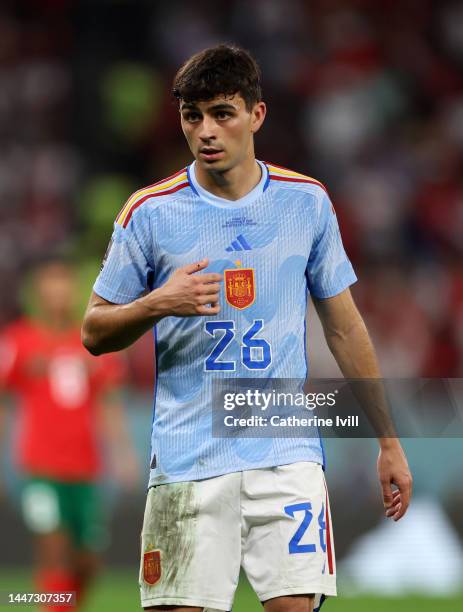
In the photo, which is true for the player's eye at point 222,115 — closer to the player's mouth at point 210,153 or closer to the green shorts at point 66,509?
the player's mouth at point 210,153

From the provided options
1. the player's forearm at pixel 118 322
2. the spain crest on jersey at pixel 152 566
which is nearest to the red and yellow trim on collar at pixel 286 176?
the player's forearm at pixel 118 322

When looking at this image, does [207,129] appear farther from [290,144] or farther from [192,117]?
[290,144]

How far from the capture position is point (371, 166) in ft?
41.8

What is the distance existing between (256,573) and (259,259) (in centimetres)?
94

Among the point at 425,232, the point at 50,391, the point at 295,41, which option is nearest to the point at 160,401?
the point at 50,391

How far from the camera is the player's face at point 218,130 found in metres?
3.98

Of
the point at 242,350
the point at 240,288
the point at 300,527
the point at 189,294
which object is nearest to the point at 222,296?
the point at 240,288

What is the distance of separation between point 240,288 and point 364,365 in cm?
50

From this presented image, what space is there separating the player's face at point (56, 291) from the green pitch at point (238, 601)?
6.02ft

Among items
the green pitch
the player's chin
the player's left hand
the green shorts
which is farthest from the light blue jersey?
the green pitch

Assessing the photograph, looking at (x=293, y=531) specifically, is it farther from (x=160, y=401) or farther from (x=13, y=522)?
(x=13, y=522)

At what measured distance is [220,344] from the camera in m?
3.98

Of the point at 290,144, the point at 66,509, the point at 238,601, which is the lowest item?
the point at 238,601

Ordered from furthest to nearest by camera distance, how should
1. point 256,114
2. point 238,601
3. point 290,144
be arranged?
1. point 290,144
2. point 238,601
3. point 256,114
